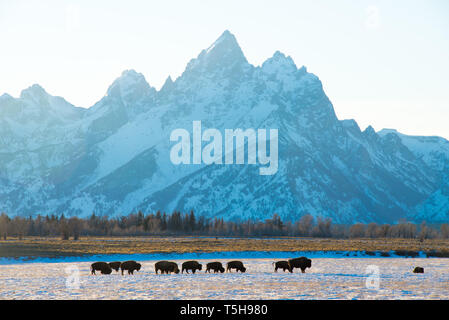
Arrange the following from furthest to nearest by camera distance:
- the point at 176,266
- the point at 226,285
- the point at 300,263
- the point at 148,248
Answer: the point at 148,248
the point at 300,263
the point at 176,266
the point at 226,285

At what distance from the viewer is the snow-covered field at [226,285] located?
3612 cm

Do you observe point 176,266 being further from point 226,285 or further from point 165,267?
point 226,285

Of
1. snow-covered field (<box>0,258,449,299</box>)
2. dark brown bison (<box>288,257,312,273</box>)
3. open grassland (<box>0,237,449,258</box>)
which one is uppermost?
dark brown bison (<box>288,257,312,273</box>)

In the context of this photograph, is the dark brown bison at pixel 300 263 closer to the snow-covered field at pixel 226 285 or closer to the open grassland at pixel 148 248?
the snow-covered field at pixel 226 285

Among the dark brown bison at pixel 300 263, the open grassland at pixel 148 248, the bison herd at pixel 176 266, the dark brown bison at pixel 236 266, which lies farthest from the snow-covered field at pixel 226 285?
the open grassland at pixel 148 248

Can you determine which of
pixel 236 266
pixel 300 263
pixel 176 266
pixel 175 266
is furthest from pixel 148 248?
pixel 300 263

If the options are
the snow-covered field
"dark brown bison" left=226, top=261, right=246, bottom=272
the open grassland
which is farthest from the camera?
the open grassland

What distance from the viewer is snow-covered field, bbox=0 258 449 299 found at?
36.1m

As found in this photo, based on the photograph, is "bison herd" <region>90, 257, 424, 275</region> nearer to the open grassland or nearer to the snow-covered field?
the snow-covered field

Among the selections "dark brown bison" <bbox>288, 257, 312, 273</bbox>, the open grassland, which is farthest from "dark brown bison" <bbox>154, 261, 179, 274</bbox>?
the open grassland

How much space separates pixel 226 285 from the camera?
42.4m

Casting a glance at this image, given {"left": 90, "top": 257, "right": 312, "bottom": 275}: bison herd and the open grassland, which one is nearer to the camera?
{"left": 90, "top": 257, "right": 312, "bottom": 275}: bison herd
